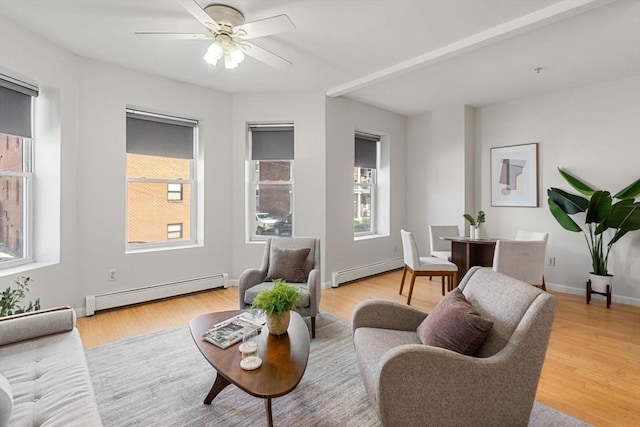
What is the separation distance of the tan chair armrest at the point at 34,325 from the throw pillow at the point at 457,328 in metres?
2.19

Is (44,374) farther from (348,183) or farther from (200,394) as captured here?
(348,183)

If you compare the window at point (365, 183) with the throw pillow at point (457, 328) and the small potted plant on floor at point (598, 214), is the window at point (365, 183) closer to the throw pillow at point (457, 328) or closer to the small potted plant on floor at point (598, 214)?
the small potted plant on floor at point (598, 214)

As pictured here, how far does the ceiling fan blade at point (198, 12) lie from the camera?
2.02 m

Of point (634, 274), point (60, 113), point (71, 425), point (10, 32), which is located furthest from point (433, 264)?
point (10, 32)

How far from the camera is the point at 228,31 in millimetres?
2471

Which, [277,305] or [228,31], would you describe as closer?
[277,305]

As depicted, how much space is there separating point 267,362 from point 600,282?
4.20m

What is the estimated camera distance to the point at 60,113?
3.14 m

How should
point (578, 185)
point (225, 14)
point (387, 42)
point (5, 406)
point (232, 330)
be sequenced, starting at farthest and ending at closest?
point (578, 185)
point (387, 42)
point (225, 14)
point (232, 330)
point (5, 406)

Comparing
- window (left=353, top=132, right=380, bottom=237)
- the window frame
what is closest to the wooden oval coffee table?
window (left=353, top=132, right=380, bottom=237)

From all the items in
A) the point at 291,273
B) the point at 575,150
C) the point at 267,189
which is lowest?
the point at 291,273

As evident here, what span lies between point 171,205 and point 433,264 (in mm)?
3439

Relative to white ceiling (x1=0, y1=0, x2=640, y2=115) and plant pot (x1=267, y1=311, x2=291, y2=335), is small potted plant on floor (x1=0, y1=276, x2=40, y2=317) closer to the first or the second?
plant pot (x1=267, y1=311, x2=291, y2=335)

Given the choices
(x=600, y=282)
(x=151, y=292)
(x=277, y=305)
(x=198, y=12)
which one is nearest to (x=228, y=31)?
(x=198, y=12)
